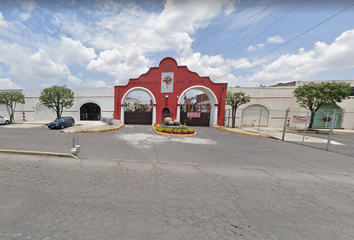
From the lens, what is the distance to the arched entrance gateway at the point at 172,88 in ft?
54.2

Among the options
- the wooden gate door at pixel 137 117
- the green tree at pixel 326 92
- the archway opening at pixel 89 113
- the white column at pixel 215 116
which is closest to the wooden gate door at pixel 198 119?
the white column at pixel 215 116

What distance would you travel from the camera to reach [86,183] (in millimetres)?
3242

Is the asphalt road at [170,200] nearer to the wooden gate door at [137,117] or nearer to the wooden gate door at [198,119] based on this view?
the wooden gate door at [198,119]

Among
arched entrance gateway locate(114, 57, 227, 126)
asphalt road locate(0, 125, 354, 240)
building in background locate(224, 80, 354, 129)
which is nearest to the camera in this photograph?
asphalt road locate(0, 125, 354, 240)

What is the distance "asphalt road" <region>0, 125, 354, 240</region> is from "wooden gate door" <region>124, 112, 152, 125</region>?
1322 centimetres

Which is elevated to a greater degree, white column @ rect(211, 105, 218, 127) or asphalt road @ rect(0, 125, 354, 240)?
white column @ rect(211, 105, 218, 127)

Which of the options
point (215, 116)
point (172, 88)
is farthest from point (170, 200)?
point (172, 88)

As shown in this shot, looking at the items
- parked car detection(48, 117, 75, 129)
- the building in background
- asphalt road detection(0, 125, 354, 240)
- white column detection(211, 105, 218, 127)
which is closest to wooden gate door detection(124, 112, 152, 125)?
parked car detection(48, 117, 75, 129)

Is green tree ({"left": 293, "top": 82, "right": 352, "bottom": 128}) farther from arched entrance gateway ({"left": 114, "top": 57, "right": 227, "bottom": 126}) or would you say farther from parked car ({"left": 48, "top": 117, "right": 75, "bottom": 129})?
parked car ({"left": 48, "top": 117, "right": 75, "bottom": 129})

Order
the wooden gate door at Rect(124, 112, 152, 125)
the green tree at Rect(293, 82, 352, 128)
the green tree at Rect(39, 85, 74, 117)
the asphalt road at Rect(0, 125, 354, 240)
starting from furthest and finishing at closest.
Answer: the wooden gate door at Rect(124, 112, 152, 125) → the green tree at Rect(39, 85, 74, 117) → the green tree at Rect(293, 82, 352, 128) → the asphalt road at Rect(0, 125, 354, 240)

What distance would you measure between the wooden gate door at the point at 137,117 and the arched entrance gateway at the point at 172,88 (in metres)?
0.80

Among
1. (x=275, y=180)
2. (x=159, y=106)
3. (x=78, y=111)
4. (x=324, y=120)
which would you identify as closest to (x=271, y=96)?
(x=324, y=120)

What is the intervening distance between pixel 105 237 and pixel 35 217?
1.42 meters

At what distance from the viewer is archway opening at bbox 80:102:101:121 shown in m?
21.1
